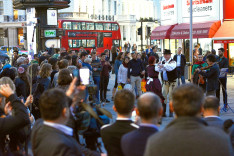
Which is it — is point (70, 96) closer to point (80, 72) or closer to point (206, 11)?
point (80, 72)

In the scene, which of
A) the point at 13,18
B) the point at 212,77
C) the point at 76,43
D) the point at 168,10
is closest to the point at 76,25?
the point at 76,43

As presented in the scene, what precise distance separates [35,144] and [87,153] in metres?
1.35

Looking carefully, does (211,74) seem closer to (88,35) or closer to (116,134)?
(116,134)

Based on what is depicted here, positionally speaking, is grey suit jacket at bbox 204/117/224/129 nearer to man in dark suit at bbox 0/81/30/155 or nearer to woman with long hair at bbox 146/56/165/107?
man in dark suit at bbox 0/81/30/155

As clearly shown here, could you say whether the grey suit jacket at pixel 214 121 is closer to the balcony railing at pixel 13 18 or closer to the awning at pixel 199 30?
the awning at pixel 199 30

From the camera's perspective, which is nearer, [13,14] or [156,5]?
[13,14]

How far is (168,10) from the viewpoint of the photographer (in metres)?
36.0

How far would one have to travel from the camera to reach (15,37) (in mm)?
63688

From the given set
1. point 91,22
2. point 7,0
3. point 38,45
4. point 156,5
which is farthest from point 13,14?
point 38,45

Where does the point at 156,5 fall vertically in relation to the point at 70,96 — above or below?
above

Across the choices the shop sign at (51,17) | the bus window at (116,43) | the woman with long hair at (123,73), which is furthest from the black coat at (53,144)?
the bus window at (116,43)

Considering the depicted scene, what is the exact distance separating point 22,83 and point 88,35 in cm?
3297

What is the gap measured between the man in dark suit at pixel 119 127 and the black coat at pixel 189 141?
121cm

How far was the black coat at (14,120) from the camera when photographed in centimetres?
471
